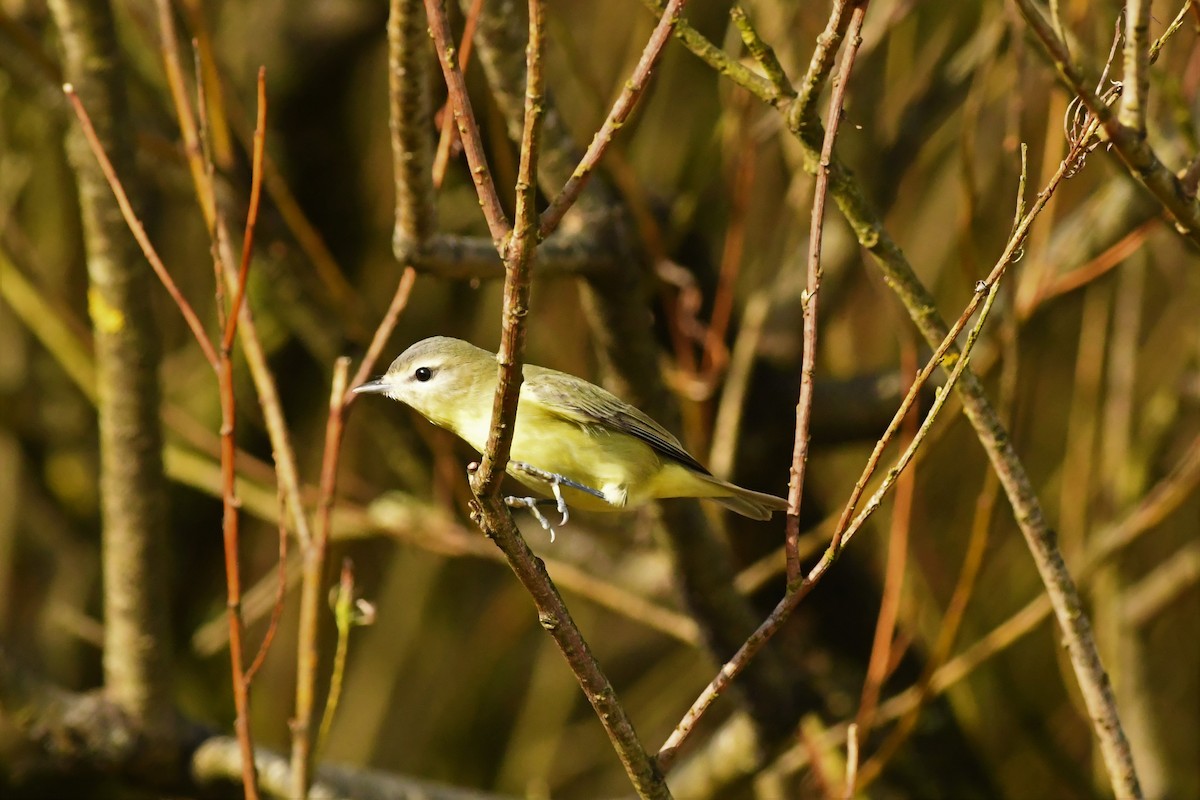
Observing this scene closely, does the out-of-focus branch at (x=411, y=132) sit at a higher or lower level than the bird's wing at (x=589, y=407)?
higher

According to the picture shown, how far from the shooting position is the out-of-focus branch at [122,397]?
2.87 metres

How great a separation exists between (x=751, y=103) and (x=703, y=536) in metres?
1.50

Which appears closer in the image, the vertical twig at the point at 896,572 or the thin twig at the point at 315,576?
the thin twig at the point at 315,576

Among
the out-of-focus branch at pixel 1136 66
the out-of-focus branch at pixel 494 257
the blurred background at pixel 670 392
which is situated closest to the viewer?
the out-of-focus branch at pixel 1136 66

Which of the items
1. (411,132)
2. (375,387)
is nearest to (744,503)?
(375,387)

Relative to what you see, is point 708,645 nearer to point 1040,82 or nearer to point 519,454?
point 519,454

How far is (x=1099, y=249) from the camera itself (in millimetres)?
3723

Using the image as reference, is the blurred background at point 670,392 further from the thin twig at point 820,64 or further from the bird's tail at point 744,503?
the thin twig at point 820,64

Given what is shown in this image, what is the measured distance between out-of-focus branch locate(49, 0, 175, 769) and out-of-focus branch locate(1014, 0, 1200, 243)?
6.81 feet

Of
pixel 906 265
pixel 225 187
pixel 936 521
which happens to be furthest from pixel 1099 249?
pixel 936 521

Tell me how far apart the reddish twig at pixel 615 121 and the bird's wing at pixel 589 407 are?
116cm

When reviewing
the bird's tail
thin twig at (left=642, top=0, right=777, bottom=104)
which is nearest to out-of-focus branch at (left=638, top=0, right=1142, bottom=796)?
thin twig at (left=642, top=0, right=777, bottom=104)

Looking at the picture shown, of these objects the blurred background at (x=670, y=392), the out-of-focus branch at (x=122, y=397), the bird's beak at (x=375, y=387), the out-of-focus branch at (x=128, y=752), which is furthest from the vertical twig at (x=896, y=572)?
the out-of-focus branch at (x=122, y=397)

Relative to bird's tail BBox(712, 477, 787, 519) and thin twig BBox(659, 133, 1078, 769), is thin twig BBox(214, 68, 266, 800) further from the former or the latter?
bird's tail BBox(712, 477, 787, 519)
